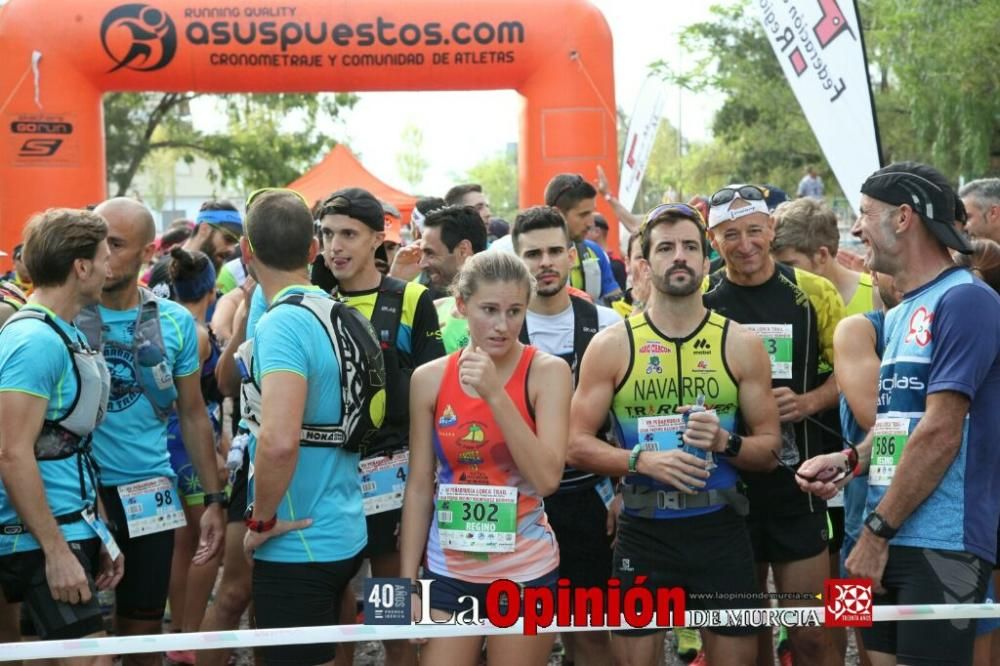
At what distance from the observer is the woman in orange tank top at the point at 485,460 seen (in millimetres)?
3539

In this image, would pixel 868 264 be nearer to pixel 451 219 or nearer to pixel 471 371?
pixel 471 371

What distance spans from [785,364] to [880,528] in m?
1.40

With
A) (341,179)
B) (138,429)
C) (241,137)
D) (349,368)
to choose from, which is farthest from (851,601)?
(241,137)

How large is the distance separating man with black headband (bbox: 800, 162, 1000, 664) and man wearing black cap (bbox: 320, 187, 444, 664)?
1848 mm

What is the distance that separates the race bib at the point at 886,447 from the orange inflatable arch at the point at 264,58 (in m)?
8.57

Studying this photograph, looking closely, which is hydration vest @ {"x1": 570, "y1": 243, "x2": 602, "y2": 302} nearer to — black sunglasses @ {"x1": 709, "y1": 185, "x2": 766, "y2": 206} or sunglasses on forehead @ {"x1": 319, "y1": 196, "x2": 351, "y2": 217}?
black sunglasses @ {"x1": 709, "y1": 185, "x2": 766, "y2": 206}

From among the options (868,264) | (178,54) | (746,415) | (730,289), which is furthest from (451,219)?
(178,54)

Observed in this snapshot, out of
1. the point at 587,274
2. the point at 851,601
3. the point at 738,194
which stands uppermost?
the point at 738,194

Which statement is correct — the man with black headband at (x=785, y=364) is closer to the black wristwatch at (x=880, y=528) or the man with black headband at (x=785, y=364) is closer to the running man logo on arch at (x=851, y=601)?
the running man logo on arch at (x=851, y=601)

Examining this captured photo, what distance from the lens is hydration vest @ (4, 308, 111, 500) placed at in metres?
3.68

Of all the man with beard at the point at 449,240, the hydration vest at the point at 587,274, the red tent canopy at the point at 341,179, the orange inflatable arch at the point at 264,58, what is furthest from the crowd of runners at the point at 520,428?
the red tent canopy at the point at 341,179

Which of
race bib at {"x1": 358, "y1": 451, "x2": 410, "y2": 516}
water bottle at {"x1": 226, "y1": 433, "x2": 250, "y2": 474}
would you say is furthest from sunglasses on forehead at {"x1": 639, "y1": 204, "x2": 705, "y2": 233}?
water bottle at {"x1": 226, "y1": 433, "x2": 250, "y2": 474}

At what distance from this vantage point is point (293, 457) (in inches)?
134

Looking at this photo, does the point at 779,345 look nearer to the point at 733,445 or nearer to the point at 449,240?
the point at 733,445
